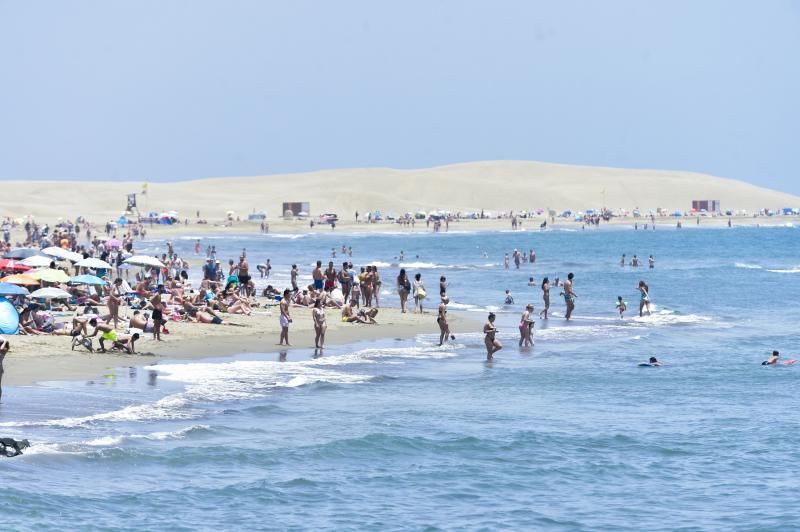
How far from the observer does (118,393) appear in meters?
19.1

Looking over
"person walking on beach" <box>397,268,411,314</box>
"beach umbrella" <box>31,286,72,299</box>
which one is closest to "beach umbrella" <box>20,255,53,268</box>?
"beach umbrella" <box>31,286,72,299</box>

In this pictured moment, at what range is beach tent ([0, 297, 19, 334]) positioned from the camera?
22.9 m

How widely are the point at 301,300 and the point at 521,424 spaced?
1603 centimetres

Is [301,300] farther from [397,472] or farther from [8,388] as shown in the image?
[397,472]

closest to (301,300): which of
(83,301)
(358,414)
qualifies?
(83,301)

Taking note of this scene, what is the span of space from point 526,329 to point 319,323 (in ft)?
16.9

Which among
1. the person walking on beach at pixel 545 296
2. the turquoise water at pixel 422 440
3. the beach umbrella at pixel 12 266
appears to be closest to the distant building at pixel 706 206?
the person walking on beach at pixel 545 296

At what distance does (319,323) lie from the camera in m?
24.9

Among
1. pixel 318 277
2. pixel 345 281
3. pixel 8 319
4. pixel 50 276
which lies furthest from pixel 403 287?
pixel 8 319

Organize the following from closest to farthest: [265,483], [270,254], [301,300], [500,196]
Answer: [265,483] → [301,300] → [270,254] → [500,196]

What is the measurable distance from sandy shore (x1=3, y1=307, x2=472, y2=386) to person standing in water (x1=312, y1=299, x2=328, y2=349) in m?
0.83

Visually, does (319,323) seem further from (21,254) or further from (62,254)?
(21,254)

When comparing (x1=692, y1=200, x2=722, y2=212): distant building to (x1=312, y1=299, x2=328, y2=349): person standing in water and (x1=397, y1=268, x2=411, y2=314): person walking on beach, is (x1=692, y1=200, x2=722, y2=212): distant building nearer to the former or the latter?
(x1=397, y1=268, x2=411, y2=314): person walking on beach

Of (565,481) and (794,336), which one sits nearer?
(565,481)
